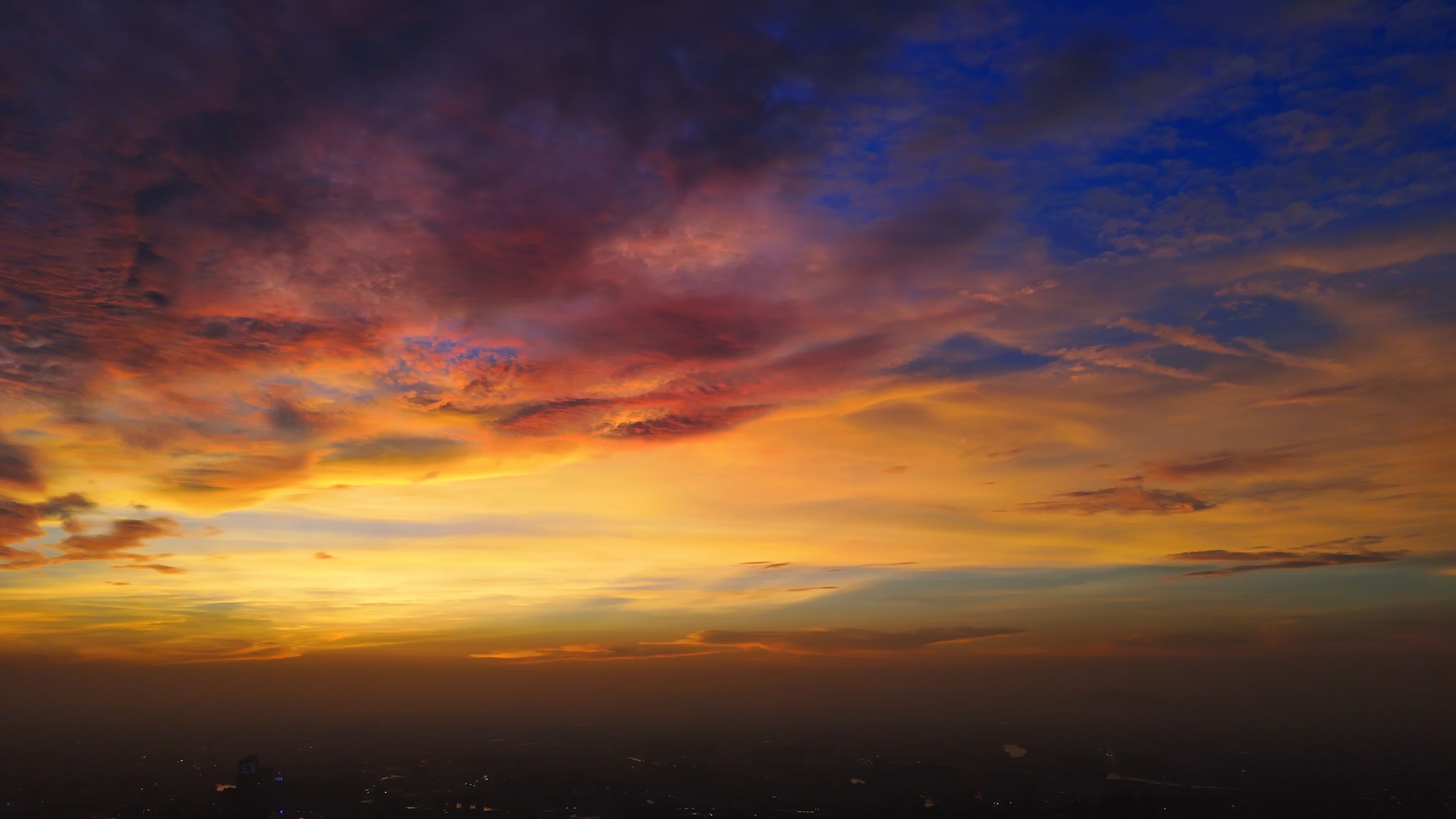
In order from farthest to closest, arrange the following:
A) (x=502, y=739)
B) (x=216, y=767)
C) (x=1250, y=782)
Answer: (x=502, y=739) < (x=216, y=767) < (x=1250, y=782)

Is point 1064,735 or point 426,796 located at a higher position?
point 426,796

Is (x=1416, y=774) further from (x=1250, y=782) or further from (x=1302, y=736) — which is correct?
(x=1302, y=736)

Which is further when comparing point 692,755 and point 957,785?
point 692,755

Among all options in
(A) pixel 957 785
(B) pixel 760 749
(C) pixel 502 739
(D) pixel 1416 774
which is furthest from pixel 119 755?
(D) pixel 1416 774

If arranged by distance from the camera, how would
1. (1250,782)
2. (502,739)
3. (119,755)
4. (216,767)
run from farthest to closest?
1. (502,739)
2. (119,755)
3. (216,767)
4. (1250,782)

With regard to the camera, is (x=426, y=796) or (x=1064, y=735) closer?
(x=426, y=796)

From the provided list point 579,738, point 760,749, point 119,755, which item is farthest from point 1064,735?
point 119,755

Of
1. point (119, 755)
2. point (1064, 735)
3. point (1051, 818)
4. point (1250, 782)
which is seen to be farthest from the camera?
point (1064, 735)

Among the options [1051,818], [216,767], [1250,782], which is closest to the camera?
[1051,818]

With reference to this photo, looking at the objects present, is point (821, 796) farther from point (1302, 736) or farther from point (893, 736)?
point (1302, 736)
